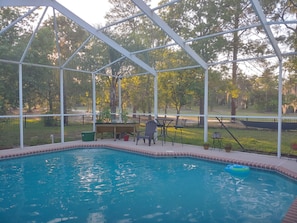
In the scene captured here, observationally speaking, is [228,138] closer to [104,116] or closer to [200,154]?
[200,154]

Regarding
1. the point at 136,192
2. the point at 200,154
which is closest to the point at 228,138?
the point at 200,154

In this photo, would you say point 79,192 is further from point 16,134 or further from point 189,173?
point 16,134

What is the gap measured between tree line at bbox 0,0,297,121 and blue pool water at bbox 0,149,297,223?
3.61 metres

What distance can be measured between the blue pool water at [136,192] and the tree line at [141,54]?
142 inches

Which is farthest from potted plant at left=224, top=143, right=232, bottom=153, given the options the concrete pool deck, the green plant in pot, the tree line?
the green plant in pot

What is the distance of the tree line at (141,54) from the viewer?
9164mm

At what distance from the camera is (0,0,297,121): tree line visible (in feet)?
30.1

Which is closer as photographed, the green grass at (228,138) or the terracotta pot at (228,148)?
the terracotta pot at (228,148)

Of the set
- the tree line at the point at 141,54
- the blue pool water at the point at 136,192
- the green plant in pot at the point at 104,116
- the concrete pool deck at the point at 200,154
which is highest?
the tree line at the point at 141,54

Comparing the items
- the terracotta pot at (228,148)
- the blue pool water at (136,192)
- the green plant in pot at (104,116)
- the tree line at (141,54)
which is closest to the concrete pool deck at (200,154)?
the terracotta pot at (228,148)

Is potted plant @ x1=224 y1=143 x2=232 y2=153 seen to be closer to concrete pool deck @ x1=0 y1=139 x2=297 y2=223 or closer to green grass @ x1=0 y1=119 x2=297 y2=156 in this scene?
concrete pool deck @ x1=0 y1=139 x2=297 y2=223

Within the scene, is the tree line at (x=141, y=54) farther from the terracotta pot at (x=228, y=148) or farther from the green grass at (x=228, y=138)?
the terracotta pot at (x=228, y=148)

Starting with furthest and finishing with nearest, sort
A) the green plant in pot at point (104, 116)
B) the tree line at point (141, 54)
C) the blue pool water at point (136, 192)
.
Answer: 1. the green plant in pot at point (104, 116)
2. the tree line at point (141, 54)
3. the blue pool water at point (136, 192)

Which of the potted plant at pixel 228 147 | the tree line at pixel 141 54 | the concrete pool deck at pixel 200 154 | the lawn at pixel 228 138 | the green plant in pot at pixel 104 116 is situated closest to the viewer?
the concrete pool deck at pixel 200 154
